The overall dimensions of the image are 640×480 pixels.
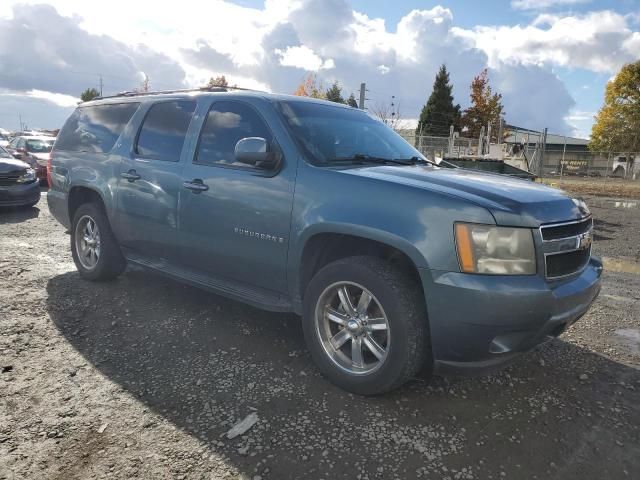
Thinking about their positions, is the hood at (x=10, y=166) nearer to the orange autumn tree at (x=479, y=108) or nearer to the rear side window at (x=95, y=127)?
the rear side window at (x=95, y=127)

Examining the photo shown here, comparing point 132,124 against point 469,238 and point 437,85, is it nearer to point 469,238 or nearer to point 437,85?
point 469,238

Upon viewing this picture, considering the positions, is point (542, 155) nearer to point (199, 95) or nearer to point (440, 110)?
point (199, 95)

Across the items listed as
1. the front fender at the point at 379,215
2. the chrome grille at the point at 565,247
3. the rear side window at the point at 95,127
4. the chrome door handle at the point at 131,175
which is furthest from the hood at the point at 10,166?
the chrome grille at the point at 565,247

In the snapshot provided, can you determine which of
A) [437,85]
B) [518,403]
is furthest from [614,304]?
[437,85]

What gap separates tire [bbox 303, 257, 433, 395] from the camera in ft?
9.09

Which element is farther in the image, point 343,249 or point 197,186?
point 197,186

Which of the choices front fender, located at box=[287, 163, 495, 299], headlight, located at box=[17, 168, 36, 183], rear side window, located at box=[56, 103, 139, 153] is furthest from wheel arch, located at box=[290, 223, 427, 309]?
headlight, located at box=[17, 168, 36, 183]

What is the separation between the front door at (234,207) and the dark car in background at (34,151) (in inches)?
487

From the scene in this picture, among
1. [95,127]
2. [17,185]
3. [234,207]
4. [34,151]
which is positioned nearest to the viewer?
[234,207]

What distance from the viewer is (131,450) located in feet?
8.14

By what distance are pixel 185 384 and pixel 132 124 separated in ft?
8.59

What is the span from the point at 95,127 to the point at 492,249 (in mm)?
4226

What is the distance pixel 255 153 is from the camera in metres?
3.19

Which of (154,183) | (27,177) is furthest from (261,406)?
(27,177)
